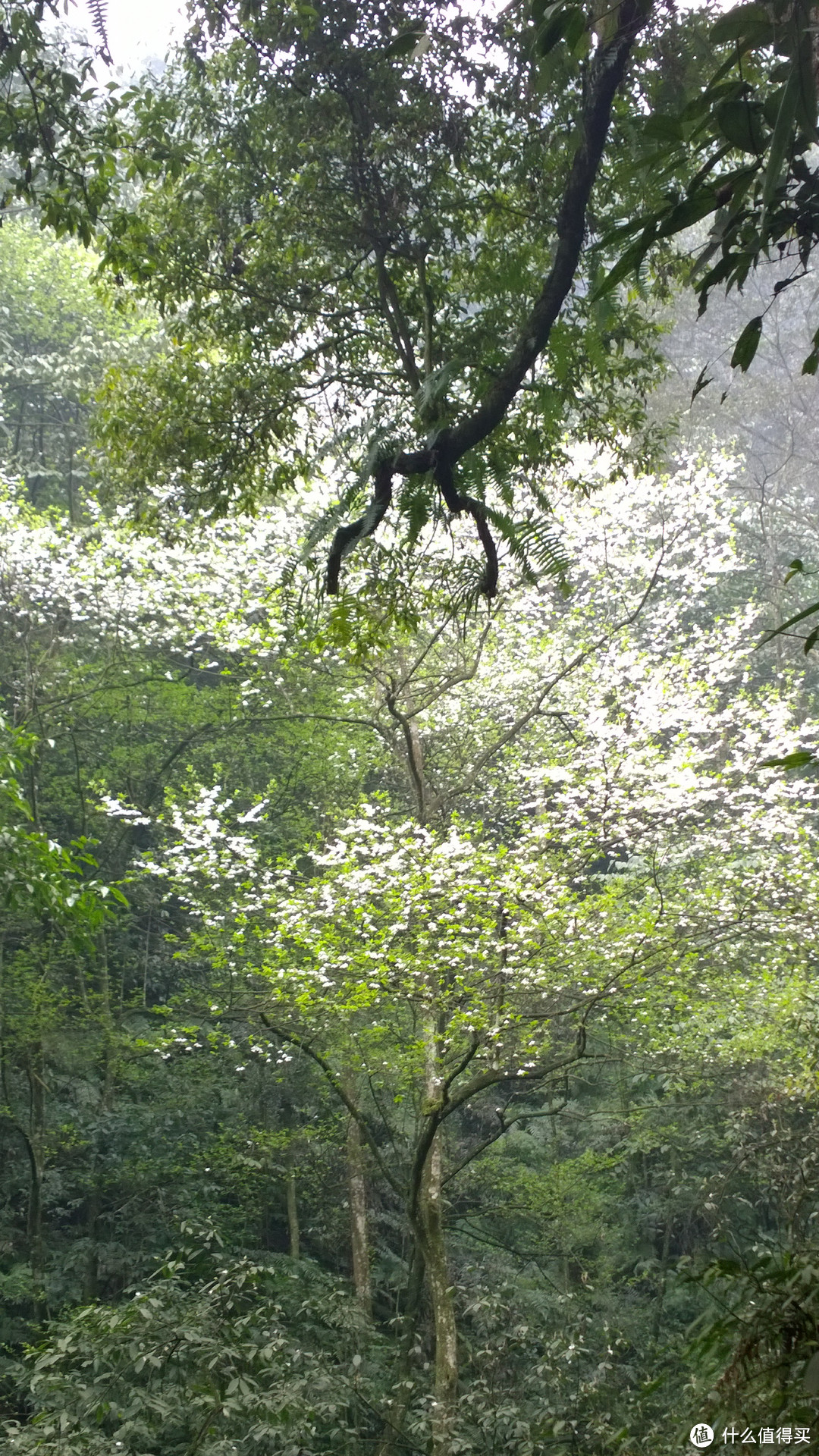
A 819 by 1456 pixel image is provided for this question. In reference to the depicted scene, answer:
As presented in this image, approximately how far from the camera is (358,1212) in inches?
361

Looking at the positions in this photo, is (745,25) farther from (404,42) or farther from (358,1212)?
(358,1212)

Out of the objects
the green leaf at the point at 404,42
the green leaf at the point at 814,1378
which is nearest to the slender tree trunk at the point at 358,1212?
the green leaf at the point at 814,1378

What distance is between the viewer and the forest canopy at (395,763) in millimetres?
2852

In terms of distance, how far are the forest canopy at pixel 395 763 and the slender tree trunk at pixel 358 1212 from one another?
0.03 m

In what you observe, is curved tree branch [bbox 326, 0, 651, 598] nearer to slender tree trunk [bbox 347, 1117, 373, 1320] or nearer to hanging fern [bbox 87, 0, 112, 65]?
hanging fern [bbox 87, 0, 112, 65]

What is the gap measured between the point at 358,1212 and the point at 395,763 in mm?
4079

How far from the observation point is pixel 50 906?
4.38 m

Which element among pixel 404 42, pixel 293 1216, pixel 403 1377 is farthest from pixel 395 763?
pixel 404 42

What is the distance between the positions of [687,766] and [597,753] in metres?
Answer: 0.68

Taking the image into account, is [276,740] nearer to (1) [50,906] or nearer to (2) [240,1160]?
(2) [240,1160]

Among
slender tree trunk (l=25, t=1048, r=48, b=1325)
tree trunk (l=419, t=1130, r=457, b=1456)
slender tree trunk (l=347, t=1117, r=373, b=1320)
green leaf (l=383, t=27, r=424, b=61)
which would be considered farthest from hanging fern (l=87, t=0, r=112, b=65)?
slender tree trunk (l=25, t=1048, r=48, b=1325)

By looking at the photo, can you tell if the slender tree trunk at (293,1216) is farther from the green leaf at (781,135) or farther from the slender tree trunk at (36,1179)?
the green leaf at (781,135)

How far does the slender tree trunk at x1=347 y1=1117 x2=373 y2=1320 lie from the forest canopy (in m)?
0.03

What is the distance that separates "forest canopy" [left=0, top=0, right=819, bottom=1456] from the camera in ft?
9.36
